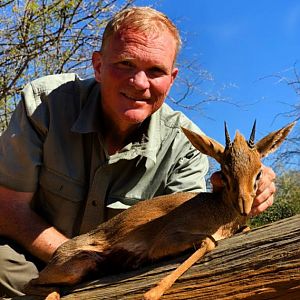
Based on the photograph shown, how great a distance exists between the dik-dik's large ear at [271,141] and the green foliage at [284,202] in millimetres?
9632

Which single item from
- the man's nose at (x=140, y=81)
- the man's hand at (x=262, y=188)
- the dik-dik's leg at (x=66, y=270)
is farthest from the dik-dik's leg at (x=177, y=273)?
the man's nose at (x=140, y=81)

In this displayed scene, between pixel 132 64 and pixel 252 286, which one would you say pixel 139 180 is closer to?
pixel 132 64

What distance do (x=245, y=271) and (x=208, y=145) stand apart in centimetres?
97

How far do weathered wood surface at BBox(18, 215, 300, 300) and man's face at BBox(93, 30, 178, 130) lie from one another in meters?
1.54

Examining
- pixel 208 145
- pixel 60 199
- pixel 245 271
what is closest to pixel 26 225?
pixel 60 199

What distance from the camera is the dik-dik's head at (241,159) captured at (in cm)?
317

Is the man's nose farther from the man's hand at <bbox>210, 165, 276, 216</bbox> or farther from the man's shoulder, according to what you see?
the man's hand at <bbox>210, 165, 276, 216</bbox>

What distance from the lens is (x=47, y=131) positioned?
187 inches

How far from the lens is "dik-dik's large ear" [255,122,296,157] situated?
3494 millimetres

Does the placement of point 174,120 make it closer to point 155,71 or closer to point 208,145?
point 155,71

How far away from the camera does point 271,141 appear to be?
3518 millimetres

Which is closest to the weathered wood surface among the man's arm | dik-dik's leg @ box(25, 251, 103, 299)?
dik-dik's leg @ box(25, 251, 103, 299)

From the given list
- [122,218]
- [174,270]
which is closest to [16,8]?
[122,218]

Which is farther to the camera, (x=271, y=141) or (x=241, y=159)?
(x=271, y=141)
